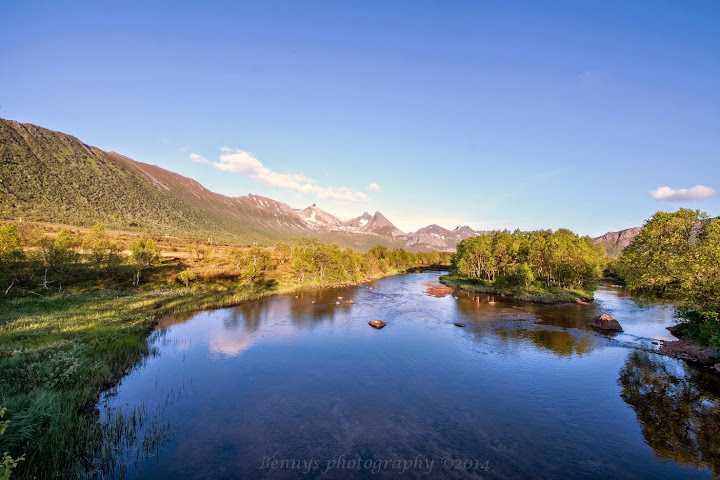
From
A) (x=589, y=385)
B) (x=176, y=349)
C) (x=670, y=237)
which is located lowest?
(x=176, y=349)

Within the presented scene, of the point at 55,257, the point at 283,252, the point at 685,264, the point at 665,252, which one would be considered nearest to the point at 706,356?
the point at 685,264

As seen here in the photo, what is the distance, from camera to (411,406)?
24.7 meters

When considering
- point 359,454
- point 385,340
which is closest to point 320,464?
point 359,454

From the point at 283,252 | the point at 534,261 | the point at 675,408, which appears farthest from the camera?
the point at 283,252

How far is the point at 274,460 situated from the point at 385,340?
26597mm

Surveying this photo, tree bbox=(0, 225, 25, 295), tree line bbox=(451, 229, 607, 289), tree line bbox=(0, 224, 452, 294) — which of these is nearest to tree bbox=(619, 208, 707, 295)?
tree line bbox=(451, 229, 607, 289)

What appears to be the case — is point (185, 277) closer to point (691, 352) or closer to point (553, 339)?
point (553, 339)

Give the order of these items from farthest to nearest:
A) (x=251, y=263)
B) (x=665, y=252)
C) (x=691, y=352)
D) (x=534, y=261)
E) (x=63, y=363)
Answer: (x=534, y=261), (x=251, y=263), (x=665, y=252), (x=691, y=352), (x=63, y=363)

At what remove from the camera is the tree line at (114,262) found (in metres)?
52.0

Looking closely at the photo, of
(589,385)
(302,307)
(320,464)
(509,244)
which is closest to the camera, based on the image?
(320,464)

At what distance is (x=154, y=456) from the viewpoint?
17.8 meters

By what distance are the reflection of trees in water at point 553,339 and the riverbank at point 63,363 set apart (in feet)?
146

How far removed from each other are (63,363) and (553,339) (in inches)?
2125

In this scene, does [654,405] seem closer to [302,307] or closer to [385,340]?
[385,340]
